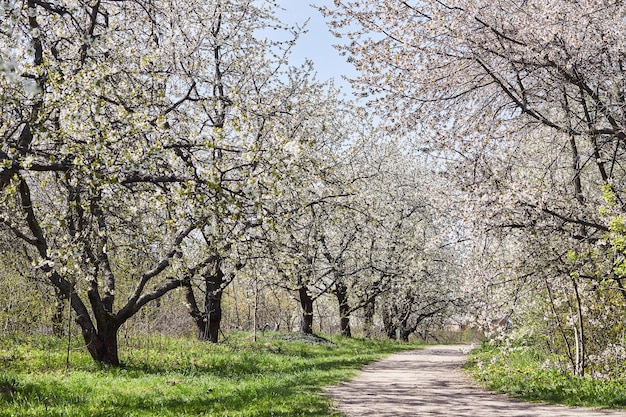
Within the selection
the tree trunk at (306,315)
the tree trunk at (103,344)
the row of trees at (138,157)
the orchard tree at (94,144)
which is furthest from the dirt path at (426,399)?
the tree trunk at (306,315)

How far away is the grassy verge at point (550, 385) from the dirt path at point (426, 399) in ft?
1.31

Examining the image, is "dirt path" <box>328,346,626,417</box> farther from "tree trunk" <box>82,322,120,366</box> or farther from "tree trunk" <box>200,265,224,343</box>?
"tree trunk" <box>200,265,224,343</box>

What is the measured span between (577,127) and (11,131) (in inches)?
376

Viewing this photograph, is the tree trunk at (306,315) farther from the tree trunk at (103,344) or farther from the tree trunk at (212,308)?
the tree trunk at (103,344)

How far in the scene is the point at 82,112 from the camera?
→ 27.4 ft

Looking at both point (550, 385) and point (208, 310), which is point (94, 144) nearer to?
point (550, 385)

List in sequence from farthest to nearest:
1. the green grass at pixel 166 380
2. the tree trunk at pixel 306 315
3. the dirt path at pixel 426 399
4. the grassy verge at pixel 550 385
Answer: the tree trunk at pixel 306 315, the grassy verge at pixel 550 385, the dirt path at pixel 426 399, the green grass at pixel 166 380

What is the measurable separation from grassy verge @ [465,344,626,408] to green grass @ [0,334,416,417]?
3604mm

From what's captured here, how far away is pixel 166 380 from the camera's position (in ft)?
34.7

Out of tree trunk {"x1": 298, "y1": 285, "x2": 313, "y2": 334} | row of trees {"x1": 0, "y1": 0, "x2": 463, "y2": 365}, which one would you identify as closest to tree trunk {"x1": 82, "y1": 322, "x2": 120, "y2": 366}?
row of trees {"x1": 0, "y1": 0, "x2": 463, "y2": 365}

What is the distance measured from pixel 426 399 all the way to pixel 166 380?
486cm

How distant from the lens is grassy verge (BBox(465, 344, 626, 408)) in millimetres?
9438

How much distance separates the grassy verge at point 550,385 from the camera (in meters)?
9.44

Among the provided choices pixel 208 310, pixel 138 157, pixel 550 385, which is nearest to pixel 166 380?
pixel 138 157
